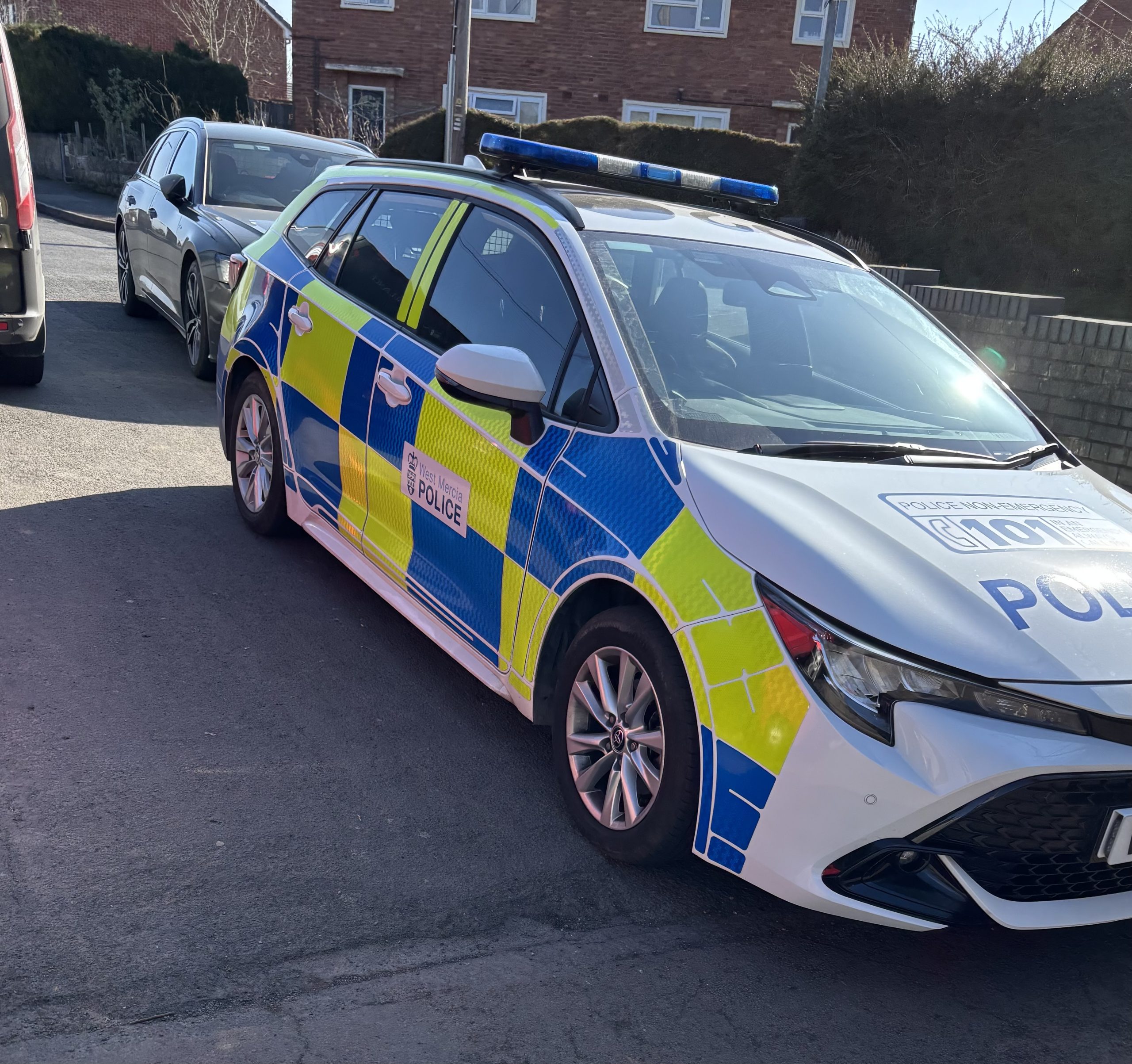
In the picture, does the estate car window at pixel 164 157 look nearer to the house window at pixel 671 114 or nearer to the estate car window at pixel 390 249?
the estate car window at pixel 390 249

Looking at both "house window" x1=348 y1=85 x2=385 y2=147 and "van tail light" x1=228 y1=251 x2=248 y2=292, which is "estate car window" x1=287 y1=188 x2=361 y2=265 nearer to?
"van tail light" x1=228 y1=251 x2=248 y2=292

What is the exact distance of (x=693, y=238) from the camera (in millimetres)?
4070

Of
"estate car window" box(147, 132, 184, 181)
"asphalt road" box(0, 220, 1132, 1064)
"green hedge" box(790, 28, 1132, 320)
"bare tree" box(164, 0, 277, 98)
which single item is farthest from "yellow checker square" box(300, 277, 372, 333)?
Result: "bare tree" box(164, 0, 277, 98)

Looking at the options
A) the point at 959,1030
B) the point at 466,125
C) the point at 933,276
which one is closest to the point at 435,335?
the point at 959,1030

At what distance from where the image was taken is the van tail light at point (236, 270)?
19.2 feet

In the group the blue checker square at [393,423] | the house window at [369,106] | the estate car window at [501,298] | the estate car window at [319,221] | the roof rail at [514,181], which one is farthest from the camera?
the house window at [369,106]

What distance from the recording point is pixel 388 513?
167 inches

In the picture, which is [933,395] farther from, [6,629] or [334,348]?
[6,629]

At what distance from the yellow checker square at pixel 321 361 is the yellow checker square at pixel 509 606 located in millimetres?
1368

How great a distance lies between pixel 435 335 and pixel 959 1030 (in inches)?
107

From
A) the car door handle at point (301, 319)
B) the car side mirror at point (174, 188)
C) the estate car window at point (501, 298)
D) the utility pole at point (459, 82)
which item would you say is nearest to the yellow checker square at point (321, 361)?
the car door handle at point (301, 319)

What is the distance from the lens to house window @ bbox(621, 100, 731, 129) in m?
28.0

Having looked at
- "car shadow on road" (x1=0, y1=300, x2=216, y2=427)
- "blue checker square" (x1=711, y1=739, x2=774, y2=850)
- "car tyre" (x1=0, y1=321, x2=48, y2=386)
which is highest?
"blue checker square" (x1=711, y1=739, x2=774, y2=850)

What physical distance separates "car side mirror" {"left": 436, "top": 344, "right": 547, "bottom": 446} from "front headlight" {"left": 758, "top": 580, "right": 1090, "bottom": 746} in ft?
3.82
